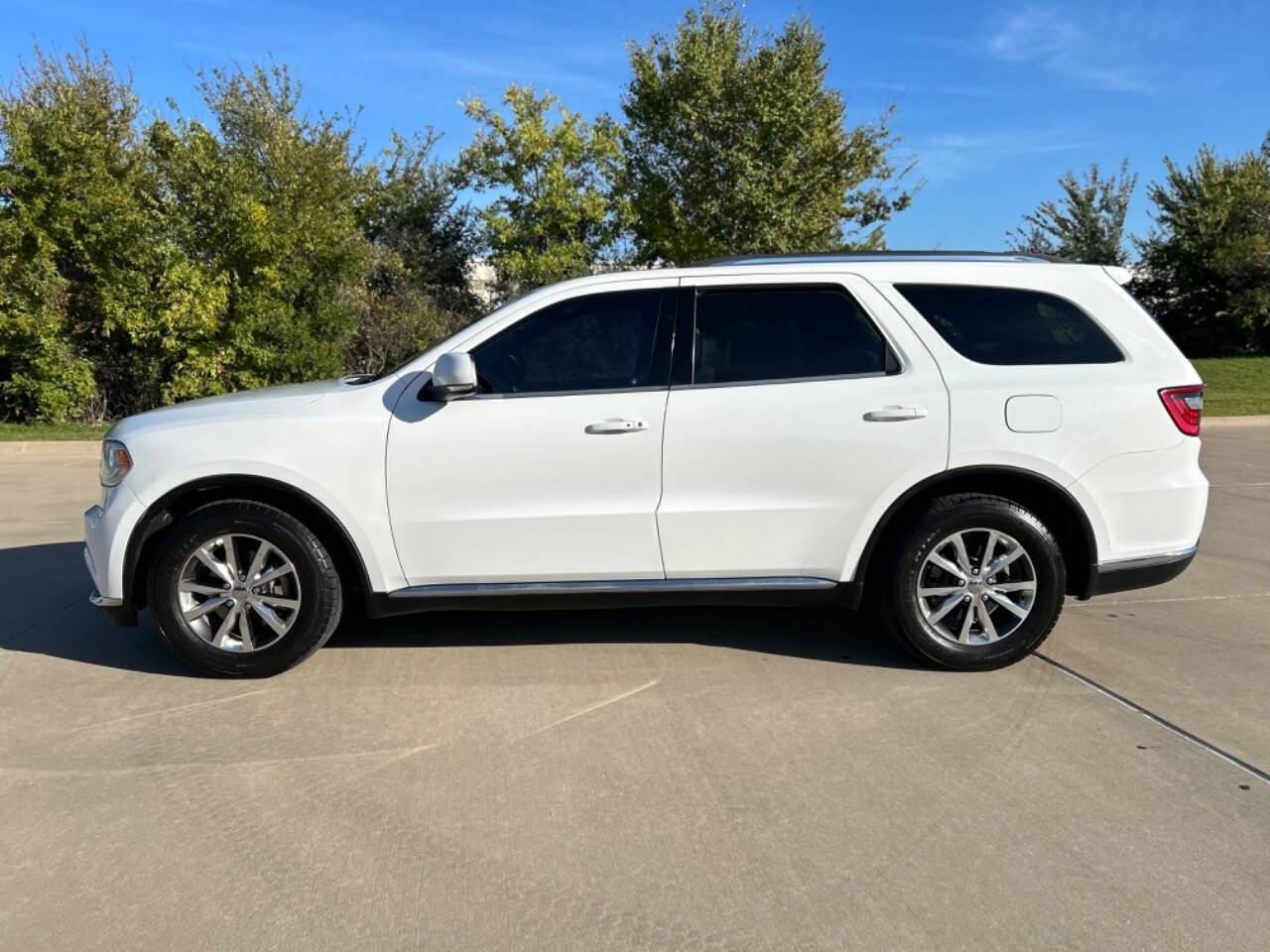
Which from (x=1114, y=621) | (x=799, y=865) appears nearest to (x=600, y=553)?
(x=799, y=865)

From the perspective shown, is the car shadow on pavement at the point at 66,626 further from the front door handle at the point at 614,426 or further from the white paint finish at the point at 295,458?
the front door handle at the point at 614,426

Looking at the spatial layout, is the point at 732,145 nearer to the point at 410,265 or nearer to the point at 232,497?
the point at 410,265

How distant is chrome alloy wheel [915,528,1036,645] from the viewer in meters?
4.50

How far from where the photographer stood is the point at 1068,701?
13.8 feet

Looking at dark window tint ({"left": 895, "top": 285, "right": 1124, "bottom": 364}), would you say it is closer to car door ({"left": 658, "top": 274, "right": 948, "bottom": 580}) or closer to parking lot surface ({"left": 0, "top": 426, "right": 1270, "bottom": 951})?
car door ({"left": 658, "top": 274, "right": 948, "bottom": 580})

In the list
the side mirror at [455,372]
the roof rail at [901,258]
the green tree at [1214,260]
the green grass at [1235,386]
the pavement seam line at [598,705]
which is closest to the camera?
the pavement seam line at [598,705]

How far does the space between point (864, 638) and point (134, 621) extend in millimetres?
3498

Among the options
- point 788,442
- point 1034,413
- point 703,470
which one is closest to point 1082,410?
point 1034,413

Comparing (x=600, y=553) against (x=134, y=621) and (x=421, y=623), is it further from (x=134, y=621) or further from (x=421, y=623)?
(x=134, y=621)

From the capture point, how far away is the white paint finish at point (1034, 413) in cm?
445

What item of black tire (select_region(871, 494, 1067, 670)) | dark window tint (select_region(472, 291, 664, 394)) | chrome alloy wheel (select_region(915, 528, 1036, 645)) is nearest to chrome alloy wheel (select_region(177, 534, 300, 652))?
dark window tint (select_region(472, 291, 664, 394))

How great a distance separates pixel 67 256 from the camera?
15711 mm

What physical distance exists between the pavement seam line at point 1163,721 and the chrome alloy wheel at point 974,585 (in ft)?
1.14

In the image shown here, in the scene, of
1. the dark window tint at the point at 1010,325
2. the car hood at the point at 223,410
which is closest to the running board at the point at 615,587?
the car hood at the point at 223,410
